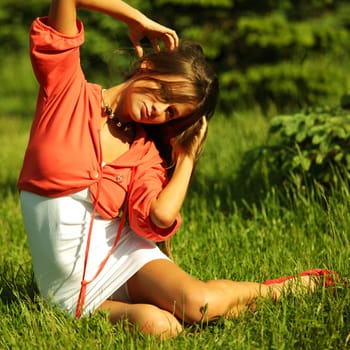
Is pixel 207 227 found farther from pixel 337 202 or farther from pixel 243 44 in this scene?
pixel 243 44

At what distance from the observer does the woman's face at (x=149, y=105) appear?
3.12 metres

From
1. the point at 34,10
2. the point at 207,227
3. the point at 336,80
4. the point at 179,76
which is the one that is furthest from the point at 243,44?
the point at 179,76

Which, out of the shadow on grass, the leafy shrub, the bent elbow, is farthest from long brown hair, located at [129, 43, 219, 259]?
the leafy shrub

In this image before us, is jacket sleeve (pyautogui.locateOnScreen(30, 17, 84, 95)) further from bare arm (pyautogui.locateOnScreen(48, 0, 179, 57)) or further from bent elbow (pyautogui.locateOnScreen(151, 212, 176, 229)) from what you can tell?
bent elbow (pyautogui.locateOnScreen(151, 212, 176, 229))

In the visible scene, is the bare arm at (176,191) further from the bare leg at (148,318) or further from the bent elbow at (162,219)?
the bare leg at (148,318)

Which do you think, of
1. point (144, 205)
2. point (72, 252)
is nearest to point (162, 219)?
point (144, 205)

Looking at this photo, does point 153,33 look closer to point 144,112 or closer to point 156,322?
point 144,112

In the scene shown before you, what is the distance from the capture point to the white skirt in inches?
119

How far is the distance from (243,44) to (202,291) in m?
5.74

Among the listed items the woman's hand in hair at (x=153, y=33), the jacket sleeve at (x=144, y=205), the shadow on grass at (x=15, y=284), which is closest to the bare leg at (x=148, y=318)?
the jacket sleeve at (x=144, y=205)

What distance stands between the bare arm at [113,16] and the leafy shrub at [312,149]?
147 centimetres

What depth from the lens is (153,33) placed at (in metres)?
3.15

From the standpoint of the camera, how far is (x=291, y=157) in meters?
4.52

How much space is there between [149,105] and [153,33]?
305mm
